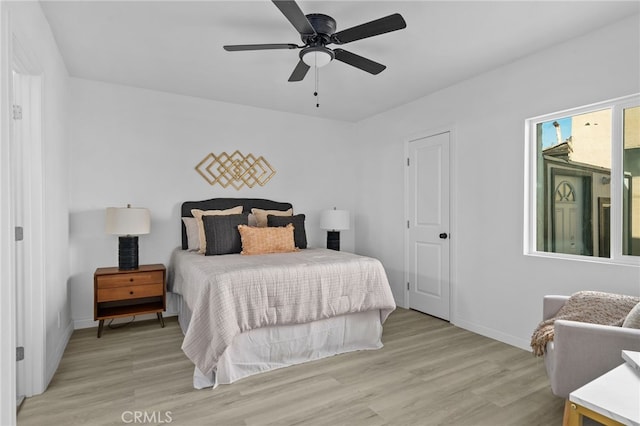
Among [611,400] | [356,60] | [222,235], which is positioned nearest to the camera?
[611,400]

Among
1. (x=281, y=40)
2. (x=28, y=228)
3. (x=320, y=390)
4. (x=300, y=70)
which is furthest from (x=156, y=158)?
(x=320, y=390)

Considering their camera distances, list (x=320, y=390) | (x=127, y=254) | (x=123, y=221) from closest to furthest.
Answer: (x=320, y=390)
(x=123, y=221)
(x=127, y=254)

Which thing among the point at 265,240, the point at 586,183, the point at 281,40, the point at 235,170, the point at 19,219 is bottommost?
the point at 265,240

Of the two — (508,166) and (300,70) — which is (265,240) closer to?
(300,70)

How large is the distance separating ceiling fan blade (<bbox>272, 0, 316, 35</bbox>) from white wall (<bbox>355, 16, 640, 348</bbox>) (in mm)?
2083

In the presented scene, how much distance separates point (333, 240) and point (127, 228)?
2459mm

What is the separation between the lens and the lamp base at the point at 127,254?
353 cm

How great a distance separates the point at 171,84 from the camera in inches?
149

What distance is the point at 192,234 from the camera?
392 centimetres

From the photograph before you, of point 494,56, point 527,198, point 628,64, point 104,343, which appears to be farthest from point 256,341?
point 628,64

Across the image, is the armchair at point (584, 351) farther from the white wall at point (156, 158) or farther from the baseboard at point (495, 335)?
the white wall at point (156, 158)

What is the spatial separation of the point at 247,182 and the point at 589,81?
3573mm

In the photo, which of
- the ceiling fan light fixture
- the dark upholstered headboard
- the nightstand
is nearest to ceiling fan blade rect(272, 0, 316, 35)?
the ceiling fan light fixture

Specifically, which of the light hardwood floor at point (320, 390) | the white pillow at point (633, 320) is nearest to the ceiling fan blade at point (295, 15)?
the light hardwood floor at point (320, 390)
